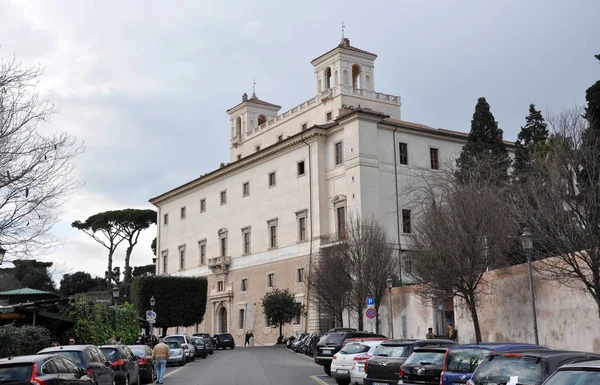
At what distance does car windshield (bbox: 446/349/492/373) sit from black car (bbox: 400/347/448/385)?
1832 millimetres

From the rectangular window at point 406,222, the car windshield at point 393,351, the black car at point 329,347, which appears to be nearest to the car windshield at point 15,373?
the car windshield at point 393,351

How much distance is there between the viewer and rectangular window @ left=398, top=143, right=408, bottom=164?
60.3m

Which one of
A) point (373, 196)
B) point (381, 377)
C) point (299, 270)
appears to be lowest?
point (381, 377)

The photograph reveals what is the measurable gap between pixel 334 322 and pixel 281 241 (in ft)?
39.2

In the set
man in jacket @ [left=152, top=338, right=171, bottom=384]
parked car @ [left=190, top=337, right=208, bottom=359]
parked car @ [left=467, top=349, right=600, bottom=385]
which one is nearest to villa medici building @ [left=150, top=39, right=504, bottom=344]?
parked car @ [left=190, top=337, right=208, bottom=359]

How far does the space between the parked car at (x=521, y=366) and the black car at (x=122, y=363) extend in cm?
1272

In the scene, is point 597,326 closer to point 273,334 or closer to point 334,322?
point 334,322

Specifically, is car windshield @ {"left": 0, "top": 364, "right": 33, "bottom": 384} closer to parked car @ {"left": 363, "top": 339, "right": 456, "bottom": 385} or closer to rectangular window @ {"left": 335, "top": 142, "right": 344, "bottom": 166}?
parked car @ {"left": 363, "top": 339, "right": 456, "bottom": 385}

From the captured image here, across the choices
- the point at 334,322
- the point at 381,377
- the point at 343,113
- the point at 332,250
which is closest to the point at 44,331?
the point at 381,377

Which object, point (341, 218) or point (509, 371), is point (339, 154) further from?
point (509, 371)

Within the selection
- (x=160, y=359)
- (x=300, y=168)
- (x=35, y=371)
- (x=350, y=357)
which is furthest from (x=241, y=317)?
(x=35, y=371)

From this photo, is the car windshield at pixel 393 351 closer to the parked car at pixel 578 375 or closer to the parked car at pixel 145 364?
the parked car at pixel 145 364

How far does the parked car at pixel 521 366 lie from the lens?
34.3ft

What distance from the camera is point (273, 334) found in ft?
212
